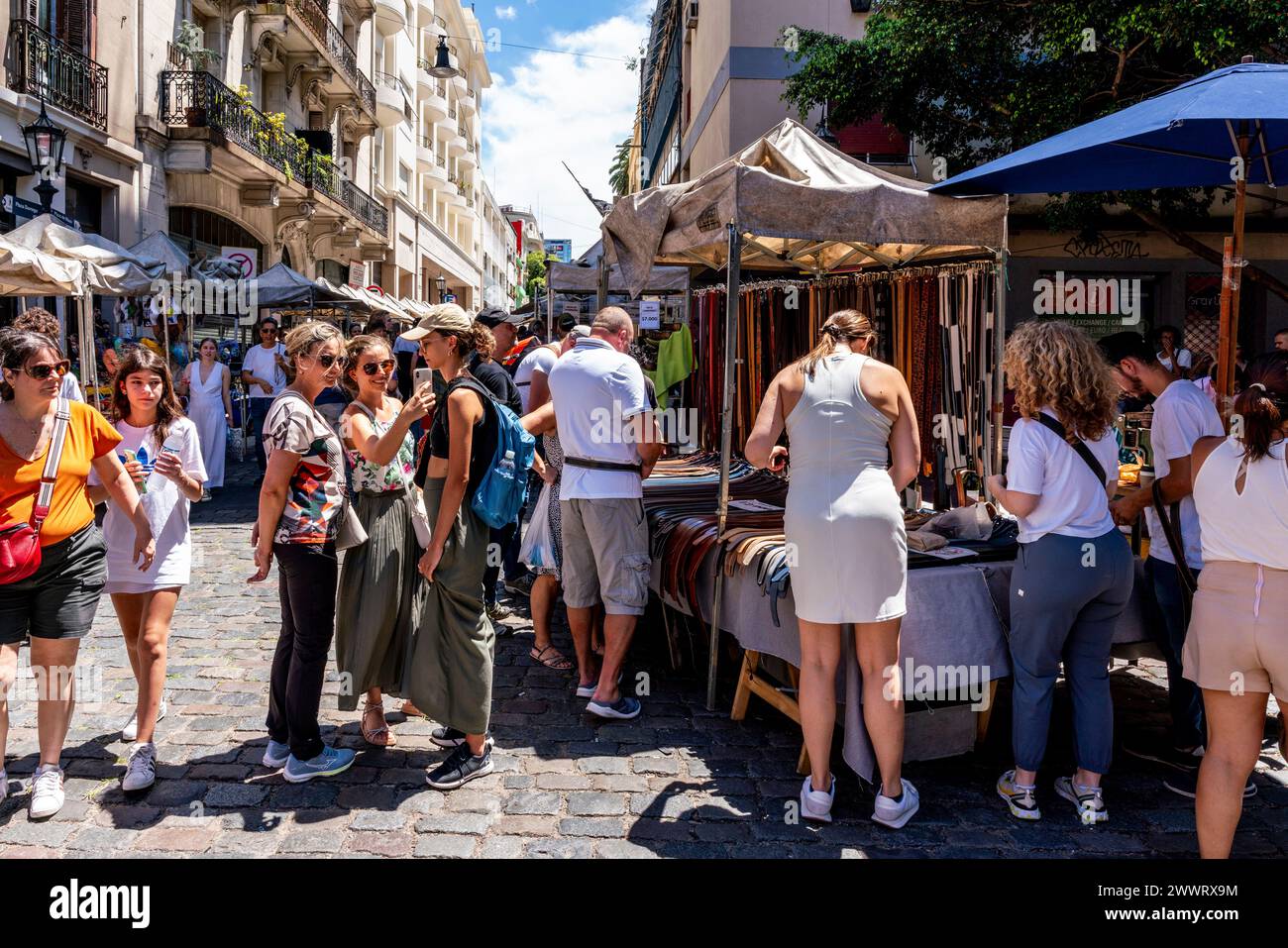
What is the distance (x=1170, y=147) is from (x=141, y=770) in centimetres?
543

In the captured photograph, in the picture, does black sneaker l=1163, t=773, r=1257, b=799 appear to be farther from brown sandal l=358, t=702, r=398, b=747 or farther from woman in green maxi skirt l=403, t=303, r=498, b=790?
brown sandal l=358, t=702, r=398, b=747

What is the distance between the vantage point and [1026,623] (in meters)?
3.74

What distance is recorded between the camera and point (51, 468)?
3598mm

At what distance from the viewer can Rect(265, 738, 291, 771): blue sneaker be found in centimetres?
409

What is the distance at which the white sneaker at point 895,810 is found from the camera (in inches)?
144

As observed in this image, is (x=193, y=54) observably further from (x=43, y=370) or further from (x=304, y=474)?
(x=304, y=474)

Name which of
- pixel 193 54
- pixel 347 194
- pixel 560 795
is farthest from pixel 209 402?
pixel 347 194

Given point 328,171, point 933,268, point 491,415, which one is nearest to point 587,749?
point 491,415

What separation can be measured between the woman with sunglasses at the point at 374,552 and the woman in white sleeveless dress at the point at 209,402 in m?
7.68

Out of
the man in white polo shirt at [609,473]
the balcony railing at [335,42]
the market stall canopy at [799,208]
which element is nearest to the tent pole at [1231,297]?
the market stall canopy at [799,208]

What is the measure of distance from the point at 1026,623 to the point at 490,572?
311 centimetres

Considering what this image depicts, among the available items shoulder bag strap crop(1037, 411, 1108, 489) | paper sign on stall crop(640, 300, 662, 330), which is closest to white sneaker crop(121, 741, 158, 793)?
shoulder bag strap crop(1037, 411, 1108, 489)

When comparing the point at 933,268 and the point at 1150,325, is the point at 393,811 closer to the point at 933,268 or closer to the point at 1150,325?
the point at 933,268

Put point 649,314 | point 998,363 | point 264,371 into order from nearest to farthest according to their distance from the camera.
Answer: point 998,363 → point 649,314 → point 264,371
